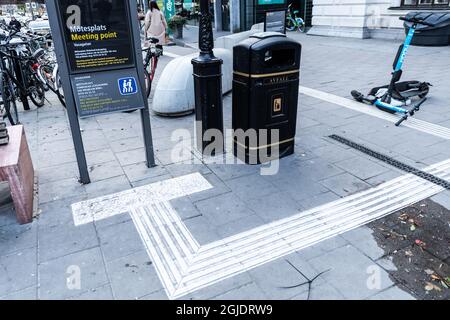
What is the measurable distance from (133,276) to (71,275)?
462 millimetres

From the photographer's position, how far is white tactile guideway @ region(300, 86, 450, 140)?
16.9 ft

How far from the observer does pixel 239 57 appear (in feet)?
13.1

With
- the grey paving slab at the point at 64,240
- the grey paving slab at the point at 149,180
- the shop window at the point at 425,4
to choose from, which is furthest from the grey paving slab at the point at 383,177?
the shop window at the point at 425,4

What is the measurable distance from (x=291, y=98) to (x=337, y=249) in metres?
1.98

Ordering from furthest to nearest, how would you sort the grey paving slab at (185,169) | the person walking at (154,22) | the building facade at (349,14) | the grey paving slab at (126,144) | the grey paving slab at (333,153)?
the building facade at (349,14) < the person walking at (154,22) < the grey paving slab at (126,144) < the grey paving slab at (333,153) < the grey paving slab at (185,169)

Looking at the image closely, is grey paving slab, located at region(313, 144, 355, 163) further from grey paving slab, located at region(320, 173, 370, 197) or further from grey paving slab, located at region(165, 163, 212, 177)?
grey paving slab, located at region(165, 163, 212, 177)

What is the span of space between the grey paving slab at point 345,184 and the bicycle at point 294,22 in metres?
15.8

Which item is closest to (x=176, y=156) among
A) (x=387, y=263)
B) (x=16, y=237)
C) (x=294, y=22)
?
(x=16, y=237)

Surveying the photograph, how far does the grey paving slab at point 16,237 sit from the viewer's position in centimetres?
300

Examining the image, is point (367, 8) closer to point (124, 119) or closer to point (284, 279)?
point (124, 119)

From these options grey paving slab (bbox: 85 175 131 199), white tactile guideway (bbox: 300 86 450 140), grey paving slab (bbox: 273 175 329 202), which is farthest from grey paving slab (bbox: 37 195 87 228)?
white tactile guideway (bbox: 300 86 450 140)

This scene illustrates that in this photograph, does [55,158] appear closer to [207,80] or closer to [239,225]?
[207,80]

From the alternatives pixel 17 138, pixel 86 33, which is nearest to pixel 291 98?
pixel 86 33

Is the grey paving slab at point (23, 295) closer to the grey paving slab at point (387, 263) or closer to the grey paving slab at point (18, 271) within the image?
the grey paving slab at point (18, 271)
